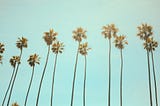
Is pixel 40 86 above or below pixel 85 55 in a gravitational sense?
below

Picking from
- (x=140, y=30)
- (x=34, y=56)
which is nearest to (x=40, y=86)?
(x=34, y=56)

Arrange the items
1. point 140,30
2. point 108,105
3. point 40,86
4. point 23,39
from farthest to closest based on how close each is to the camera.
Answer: point 23,39
point 140,30
point 40,86
point 108,105

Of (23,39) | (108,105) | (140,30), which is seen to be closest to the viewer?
(108,105)

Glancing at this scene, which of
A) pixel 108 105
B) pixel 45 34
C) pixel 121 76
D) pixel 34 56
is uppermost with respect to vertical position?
pixel 45 34

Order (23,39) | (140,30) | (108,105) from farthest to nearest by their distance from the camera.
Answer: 1. (23,39)
2. (140,30)
3. (108,105)

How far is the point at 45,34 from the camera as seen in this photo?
64062 millimetres

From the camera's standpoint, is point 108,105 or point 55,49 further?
point 55,49

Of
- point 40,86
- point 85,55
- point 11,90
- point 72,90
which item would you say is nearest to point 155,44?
point 85,55

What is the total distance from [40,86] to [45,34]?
12.3 meters

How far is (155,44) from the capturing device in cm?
6238

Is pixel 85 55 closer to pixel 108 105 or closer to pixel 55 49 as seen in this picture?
pixel 55 49

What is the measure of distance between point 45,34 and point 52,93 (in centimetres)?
1329

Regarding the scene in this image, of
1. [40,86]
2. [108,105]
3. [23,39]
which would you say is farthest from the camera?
[23,39]

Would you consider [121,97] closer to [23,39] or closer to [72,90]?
[72,90]
